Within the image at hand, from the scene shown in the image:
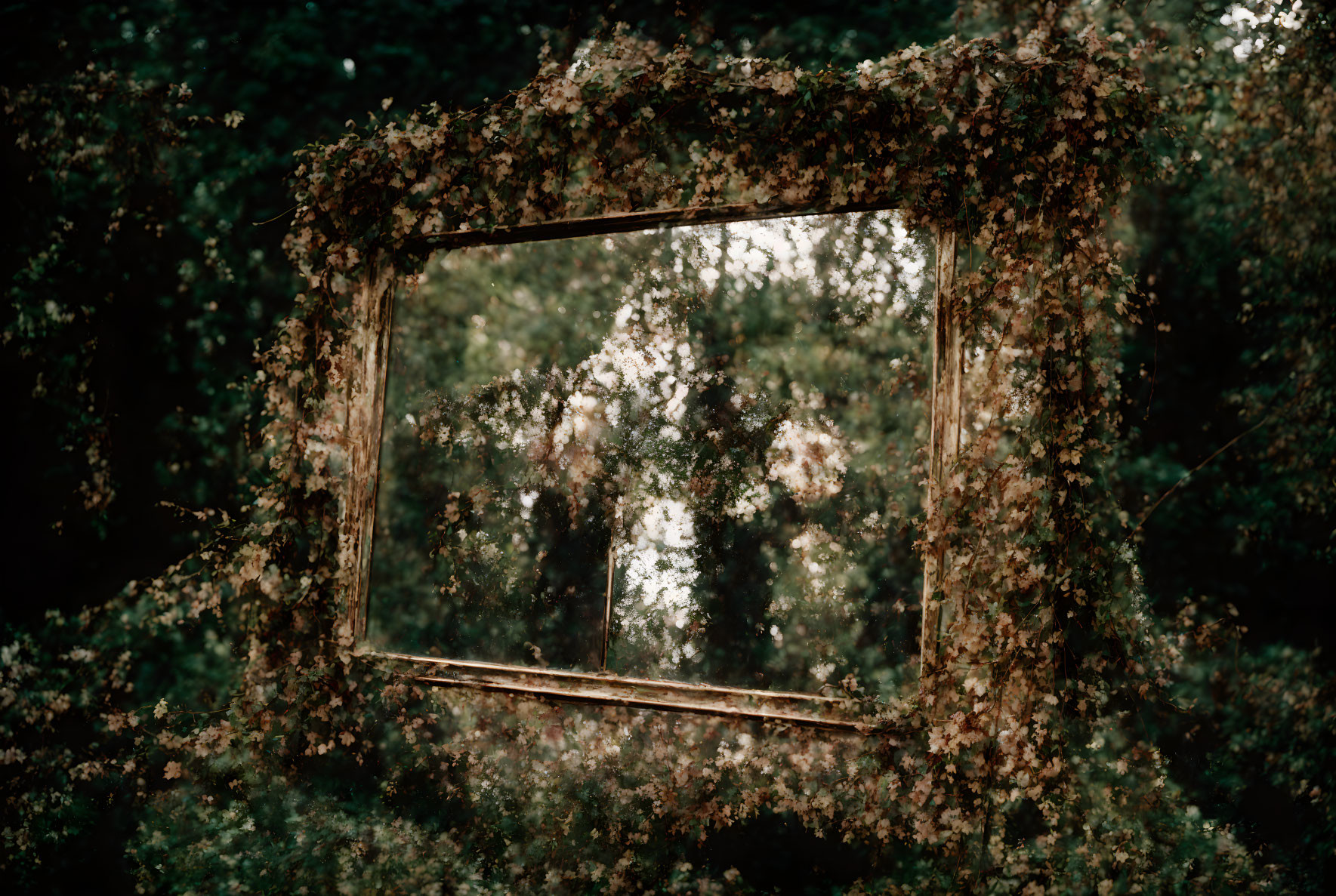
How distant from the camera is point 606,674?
8.16 ft

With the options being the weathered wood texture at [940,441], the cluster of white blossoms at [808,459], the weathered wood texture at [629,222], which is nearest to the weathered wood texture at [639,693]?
the weathered wood texture at [940,441]

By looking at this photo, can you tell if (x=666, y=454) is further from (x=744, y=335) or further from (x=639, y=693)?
(x=639, y=693)

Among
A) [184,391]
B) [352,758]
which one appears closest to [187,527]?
[184,391]

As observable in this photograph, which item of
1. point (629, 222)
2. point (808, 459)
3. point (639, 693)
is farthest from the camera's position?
point (629, 222)

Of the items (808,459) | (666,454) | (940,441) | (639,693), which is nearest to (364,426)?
(666,454)

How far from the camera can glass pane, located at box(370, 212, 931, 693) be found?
2297mm

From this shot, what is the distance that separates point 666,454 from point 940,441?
81cm

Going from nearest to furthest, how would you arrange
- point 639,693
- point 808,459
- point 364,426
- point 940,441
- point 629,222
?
point 940,441 → point 808,459 → point 639,693 → point 629,222 → point 364,426

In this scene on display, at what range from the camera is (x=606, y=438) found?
99.9 inches

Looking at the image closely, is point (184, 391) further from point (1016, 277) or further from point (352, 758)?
point (1016, 277)

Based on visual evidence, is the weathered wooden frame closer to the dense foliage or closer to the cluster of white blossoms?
the dense foliage

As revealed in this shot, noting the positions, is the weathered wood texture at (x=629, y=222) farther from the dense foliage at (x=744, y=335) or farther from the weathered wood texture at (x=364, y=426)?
the weathered wood texture at (x=364, y=426)

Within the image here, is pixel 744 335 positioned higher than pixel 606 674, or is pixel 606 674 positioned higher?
pixel 744 335

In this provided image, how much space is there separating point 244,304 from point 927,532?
2.62m
